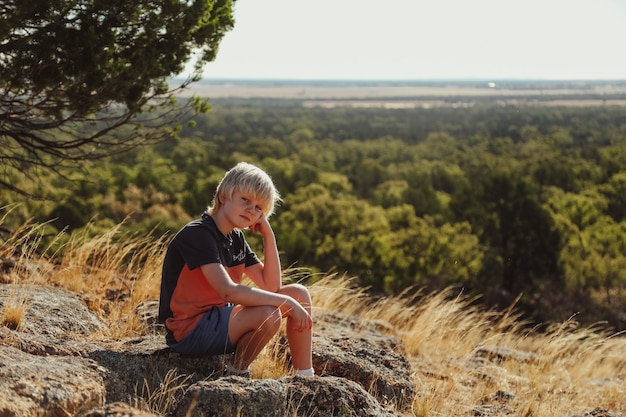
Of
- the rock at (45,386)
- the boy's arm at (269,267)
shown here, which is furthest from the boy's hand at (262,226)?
the rock at (45,386)

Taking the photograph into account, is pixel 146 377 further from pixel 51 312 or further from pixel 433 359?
pixel 433 359

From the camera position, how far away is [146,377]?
330 cm

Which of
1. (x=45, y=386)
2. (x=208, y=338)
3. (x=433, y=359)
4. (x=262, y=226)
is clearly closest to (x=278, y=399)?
(x=208, y=338)

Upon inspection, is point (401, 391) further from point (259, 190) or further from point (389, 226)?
point (389, 226)

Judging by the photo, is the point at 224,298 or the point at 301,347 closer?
the point at 224,298

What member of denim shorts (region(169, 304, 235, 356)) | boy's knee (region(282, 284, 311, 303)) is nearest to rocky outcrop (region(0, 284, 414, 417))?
denim shorts (region(169, 304, 235, 356))

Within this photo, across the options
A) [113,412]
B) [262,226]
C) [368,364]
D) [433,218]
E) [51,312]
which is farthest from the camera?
[433,218]

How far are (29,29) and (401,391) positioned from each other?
13.7 feet

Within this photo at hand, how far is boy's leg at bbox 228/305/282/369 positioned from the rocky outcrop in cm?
19

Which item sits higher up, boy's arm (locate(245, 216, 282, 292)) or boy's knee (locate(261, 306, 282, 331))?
boy's arm (locate(245, 216, 282, 292))

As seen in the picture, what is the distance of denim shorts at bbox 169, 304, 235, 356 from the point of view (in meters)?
3.38

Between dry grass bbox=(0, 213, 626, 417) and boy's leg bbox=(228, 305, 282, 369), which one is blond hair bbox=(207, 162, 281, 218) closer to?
boy's leg bbox=(228, 305, 282, 369)

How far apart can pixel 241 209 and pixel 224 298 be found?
18.7 inches

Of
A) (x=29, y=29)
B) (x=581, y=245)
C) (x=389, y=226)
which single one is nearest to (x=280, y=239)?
(x=389, y=226)
